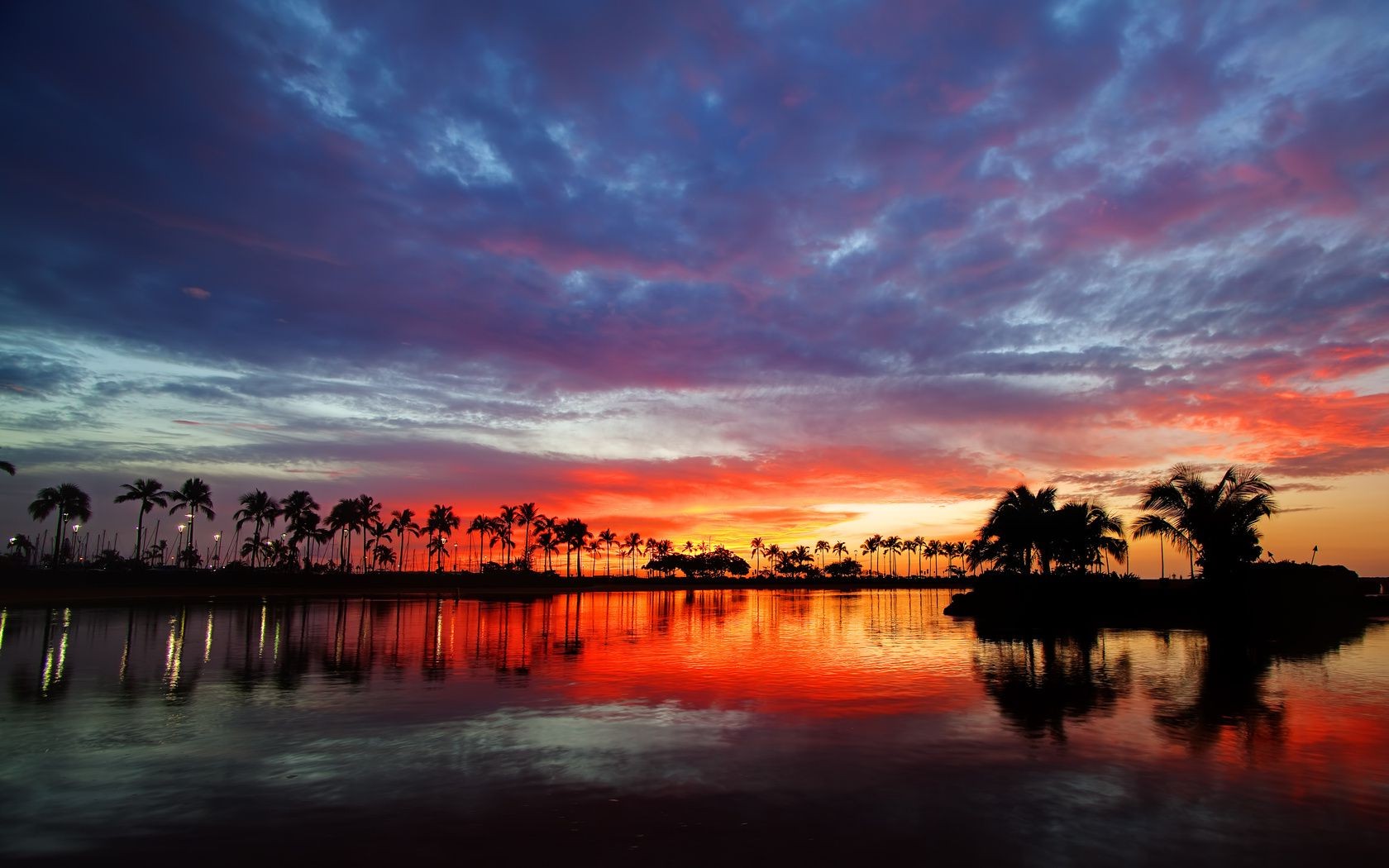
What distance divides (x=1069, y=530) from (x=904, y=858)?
4336 centimetres

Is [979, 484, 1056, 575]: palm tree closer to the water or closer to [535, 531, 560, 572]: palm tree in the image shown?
the water

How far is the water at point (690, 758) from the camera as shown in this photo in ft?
27.0

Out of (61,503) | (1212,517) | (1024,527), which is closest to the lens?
(1212,517)

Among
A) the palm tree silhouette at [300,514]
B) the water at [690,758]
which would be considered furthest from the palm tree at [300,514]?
the water at [690,758]

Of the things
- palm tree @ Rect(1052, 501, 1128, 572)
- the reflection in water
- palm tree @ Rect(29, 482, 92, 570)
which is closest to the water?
the reflection in water

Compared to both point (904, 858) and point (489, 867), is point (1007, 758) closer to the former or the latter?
point (904, 858)

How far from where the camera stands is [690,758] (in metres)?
11.8

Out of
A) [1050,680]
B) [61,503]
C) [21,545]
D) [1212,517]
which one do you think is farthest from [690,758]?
[21,545]

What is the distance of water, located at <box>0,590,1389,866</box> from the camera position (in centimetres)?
823

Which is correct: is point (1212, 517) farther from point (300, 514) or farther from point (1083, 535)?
point (300, 514)

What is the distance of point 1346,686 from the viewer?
61.1ft

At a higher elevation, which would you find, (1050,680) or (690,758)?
(690,758)

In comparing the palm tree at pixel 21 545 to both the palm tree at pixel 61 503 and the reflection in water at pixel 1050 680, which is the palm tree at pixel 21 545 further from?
the reflection in water at pixel 1050 680

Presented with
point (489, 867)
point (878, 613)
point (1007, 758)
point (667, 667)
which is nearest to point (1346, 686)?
point (1007, 758)
